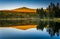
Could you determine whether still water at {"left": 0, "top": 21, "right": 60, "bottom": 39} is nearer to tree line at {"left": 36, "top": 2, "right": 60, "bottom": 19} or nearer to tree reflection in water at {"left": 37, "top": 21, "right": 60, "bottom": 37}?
tree reflection in water at {"left": 37, "top": 21, "right": 60, "bottom": 37}

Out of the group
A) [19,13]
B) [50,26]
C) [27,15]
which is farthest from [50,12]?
[19,13]

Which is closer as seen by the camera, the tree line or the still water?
the still water

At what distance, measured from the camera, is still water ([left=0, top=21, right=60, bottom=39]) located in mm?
2543

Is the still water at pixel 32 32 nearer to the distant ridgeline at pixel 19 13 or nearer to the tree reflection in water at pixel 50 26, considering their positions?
the tree reflection in water at pixel 50 26

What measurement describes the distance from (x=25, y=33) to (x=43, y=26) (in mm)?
323

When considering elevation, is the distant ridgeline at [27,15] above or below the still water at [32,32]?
above

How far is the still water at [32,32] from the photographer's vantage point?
2.54 meters

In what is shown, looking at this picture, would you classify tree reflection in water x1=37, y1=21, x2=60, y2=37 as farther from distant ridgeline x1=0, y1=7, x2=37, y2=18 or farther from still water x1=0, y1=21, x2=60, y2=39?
distant ridgeline x1=0, y1=7, x2=37, y2=18

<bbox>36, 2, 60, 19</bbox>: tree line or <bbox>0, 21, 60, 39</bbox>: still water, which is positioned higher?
<bbox>36, 2, 60, 19</bbox>: tree line

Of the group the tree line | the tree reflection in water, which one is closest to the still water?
the tree reflection in water

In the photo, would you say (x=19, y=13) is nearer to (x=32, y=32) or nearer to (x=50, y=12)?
(x=32, y=32)

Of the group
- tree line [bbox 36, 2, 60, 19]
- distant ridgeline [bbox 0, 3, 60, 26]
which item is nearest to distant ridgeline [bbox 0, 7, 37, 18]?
distant ridgeline [bbox 0, 3, 60, 26]

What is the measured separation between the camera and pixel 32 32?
257cm

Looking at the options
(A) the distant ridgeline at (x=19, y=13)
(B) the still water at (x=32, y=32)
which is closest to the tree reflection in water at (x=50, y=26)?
(B) the still water at (x=32, y=32)
